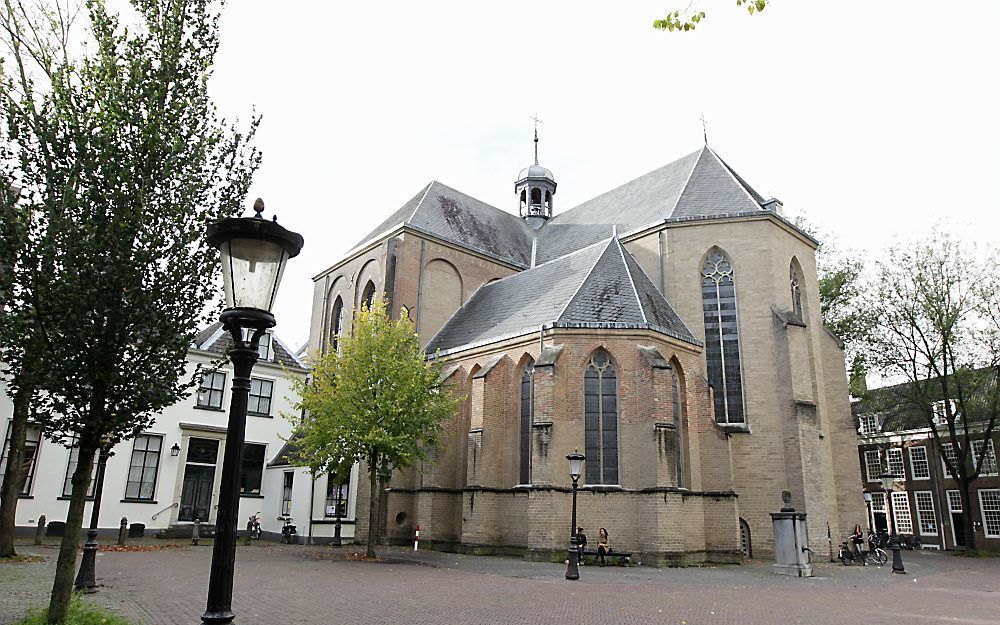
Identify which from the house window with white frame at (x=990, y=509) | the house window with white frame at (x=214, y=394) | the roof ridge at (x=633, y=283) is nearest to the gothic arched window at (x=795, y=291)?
the roof ridge at (x=633, y=283)

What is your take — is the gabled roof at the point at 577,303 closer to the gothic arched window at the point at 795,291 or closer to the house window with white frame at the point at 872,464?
the gothic arched window at the point at 795,291

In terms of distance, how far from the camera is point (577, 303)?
22156 millimetres

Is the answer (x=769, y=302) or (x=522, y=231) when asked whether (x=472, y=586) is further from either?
(x=522, y=231)

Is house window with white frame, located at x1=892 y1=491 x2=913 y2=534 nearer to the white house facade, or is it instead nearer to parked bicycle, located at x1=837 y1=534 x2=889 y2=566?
parked bicycle, located at x1=837 y1=534 x2=889 y2=566

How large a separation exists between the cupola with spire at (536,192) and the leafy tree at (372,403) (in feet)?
62.5

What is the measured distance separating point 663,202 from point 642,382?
10539mm

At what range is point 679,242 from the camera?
85.8ft

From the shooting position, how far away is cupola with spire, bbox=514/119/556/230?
38.6 metres

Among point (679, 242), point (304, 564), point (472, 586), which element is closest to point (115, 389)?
point (472, 586)

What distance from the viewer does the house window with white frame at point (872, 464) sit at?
146 feet

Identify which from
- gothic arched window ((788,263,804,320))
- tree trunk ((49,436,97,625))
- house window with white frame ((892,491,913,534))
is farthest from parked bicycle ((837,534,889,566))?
tree trunk ((49,436,97,625))

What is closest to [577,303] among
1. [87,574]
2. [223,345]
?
[87,574]

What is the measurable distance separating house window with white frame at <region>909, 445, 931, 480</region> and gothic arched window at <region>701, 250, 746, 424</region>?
25.5m

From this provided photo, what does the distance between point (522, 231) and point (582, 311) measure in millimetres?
14877
